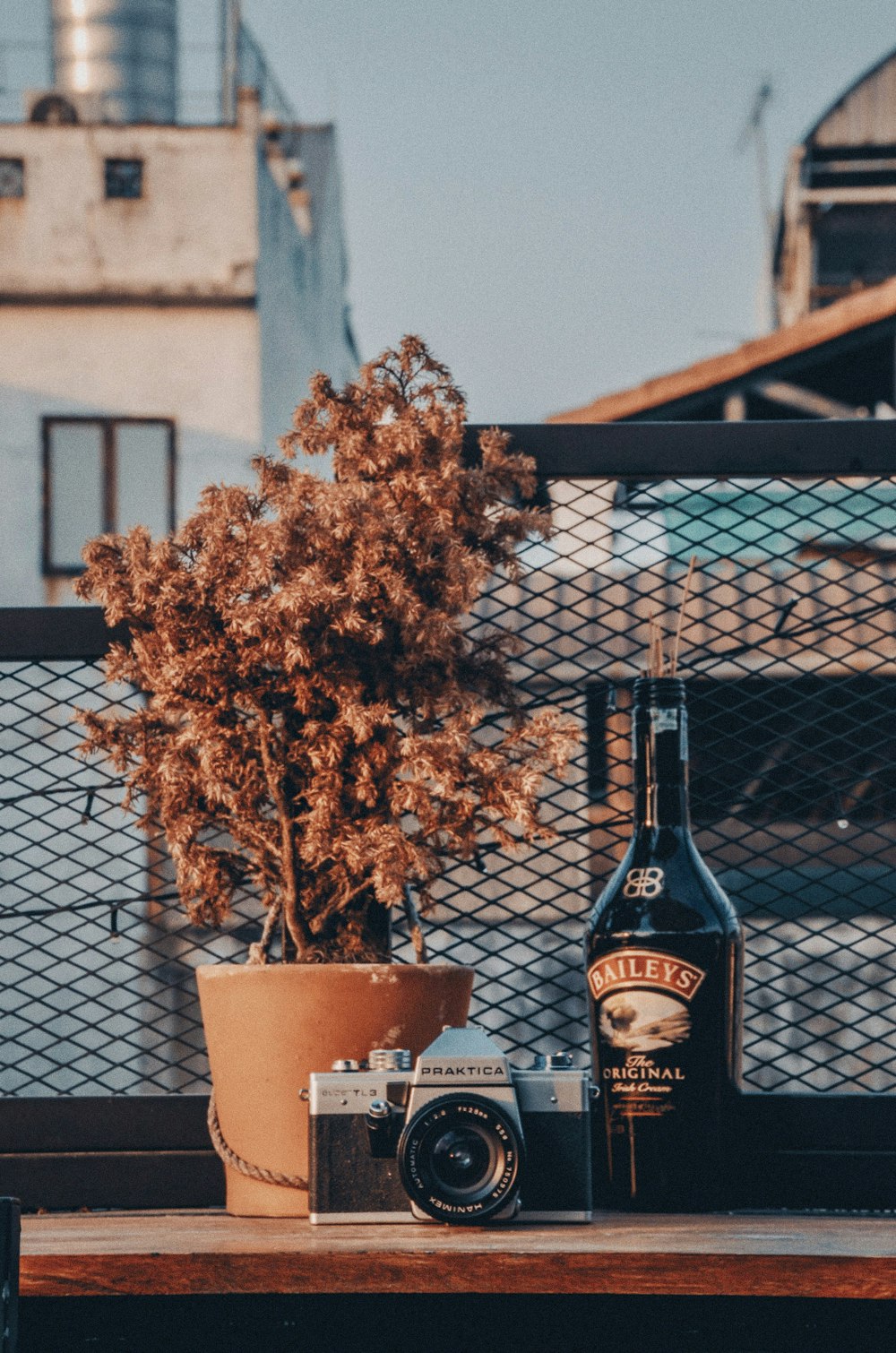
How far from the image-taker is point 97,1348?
42.9 inches

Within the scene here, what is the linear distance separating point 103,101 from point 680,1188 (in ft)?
43.0

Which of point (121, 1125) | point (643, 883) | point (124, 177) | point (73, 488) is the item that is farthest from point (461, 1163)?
point (124, 177)

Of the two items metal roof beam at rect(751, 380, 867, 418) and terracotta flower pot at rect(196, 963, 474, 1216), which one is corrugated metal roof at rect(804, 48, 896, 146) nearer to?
metal roof beam at rect(751, 380, 867, 418)

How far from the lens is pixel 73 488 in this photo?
9.97m

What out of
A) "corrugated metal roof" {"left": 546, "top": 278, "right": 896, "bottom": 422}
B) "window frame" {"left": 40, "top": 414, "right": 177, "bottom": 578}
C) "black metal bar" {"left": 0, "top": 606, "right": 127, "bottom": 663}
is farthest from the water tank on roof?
"black metal bar" {"left": 0, "top": 606, "right": 127, "bottom": 663}

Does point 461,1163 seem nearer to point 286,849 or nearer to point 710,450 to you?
point 286,849

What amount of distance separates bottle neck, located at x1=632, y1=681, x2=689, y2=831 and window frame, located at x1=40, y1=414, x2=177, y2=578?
8677 mm

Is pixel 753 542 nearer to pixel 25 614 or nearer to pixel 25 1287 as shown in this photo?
pixel 25 614

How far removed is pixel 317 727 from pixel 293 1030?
208 millimetres

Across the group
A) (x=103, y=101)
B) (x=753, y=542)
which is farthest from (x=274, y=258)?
(x=753, y=542)

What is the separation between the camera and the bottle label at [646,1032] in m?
1.13

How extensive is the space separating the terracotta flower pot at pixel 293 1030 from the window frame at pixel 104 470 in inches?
343

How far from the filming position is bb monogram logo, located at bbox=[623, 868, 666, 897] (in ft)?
3.84

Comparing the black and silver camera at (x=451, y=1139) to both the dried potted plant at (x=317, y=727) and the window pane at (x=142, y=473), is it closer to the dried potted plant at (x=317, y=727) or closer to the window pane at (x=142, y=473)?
the dried potted plant at (x=317, y=727)
